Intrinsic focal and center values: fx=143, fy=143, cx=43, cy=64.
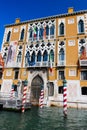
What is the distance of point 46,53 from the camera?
56.6 ft

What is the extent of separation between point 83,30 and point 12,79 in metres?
10.2

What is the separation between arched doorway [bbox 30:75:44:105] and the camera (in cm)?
1616

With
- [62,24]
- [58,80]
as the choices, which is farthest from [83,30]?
[58,80]

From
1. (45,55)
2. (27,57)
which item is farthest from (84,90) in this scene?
(27,57)

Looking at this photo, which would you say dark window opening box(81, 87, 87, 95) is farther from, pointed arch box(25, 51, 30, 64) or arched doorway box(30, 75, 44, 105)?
pointed arch box(25, 51, 30, 64)

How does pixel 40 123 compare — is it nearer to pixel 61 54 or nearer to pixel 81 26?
pixel 61 54

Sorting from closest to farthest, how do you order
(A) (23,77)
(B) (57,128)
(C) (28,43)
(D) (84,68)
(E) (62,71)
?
(B) (57,128) < (D) (84,68) < (E) (62,71) < (A) (23,77) < (C) (28,43)

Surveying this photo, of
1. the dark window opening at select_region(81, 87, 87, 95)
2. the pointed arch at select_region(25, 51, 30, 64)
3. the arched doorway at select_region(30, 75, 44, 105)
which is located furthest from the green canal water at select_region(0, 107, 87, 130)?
the pointed arch at select_region(25, 51, 30, 64)

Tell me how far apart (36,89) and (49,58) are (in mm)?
3895

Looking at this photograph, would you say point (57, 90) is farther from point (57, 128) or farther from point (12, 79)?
point (57, 128)

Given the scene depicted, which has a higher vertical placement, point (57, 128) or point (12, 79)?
point (12, 79)

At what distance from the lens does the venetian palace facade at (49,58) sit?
1495cm

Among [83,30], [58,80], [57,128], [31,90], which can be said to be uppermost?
[83,30]

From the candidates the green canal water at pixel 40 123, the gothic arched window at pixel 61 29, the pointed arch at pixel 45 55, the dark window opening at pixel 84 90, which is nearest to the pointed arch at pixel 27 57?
the pointed arch at pixel 45 55
